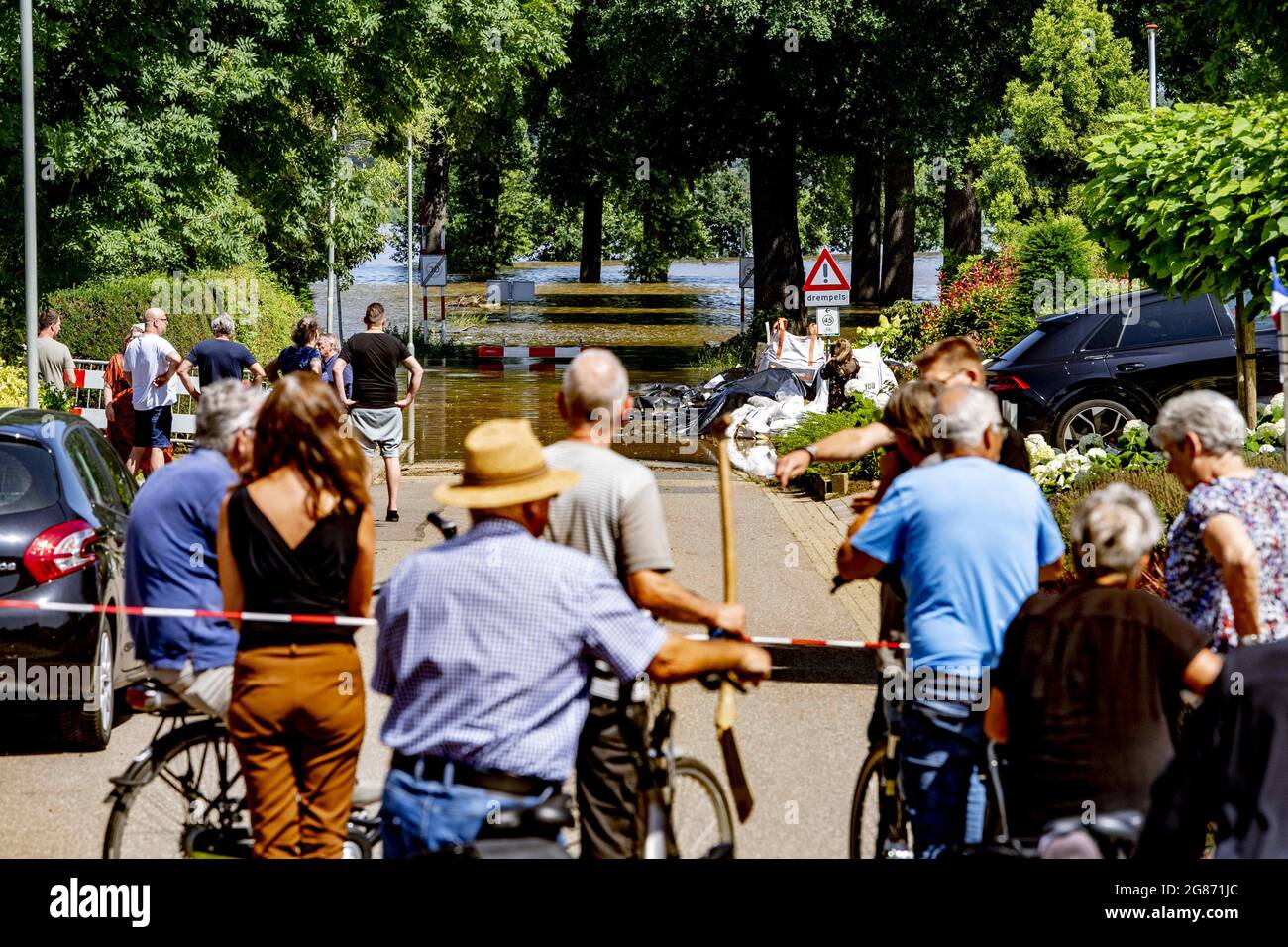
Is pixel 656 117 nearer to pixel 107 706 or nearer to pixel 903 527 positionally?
pixel 107 706

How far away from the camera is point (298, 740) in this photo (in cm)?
500

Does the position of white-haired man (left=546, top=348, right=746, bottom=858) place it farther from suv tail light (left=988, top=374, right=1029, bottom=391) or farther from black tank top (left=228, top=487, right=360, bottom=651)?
suv tail light (left=988, top=374, right=1029, bottom=391)

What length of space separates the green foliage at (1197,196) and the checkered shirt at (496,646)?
6.97 meters

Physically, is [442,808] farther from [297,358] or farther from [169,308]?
[169,308]

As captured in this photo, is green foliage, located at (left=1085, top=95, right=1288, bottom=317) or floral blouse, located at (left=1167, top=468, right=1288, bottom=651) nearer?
floral blouse, located at (left=1167, top=468, right=1288, bottom=651)

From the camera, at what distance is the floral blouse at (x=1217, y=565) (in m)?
5.23

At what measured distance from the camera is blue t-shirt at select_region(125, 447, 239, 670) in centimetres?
570

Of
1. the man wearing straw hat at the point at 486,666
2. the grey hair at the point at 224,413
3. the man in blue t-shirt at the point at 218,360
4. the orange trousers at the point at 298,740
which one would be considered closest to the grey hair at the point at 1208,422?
the man wearing straw hat at the point at 486,666

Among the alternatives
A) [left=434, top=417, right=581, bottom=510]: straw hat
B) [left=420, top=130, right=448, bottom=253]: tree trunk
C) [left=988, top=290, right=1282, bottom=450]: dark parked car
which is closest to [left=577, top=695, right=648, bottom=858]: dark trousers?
[left=434, top=417, right=581, bottom=510]: straw hat

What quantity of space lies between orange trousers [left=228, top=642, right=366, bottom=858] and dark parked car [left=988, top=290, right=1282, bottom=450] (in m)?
12.3

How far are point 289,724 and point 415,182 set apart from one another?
57.4m

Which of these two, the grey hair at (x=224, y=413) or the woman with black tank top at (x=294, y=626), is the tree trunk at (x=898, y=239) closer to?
the grey hair at (x=224, y=413)
